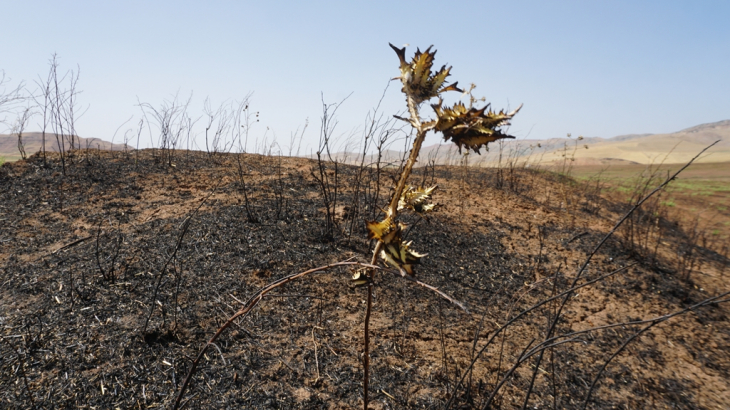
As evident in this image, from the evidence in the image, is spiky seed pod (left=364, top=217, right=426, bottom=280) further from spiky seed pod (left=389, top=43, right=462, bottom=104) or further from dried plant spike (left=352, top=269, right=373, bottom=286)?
spiky seed pod (left=389, top=43, right=462, bottom=104)

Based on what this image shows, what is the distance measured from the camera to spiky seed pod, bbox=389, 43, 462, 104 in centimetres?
62

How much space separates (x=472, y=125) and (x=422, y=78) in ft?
0.45

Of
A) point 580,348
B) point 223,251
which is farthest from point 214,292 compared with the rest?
point 580,348

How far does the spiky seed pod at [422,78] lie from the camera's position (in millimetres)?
624

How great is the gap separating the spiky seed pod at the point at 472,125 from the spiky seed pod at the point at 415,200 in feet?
0.44

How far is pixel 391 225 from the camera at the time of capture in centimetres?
63

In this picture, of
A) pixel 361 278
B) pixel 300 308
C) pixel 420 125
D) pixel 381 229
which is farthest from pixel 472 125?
pixel 300 308

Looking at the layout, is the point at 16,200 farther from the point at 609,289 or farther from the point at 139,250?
the point at 609,289

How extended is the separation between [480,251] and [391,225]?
11.7ft

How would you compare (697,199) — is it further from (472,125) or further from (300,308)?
(472,125)

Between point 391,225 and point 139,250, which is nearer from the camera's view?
point 391,225

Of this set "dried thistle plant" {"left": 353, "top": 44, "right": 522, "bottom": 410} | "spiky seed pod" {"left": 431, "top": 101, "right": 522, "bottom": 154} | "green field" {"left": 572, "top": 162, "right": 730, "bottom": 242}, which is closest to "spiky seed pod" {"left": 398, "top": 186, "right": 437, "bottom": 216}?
"dried thistle plant" {"left": 353, "top": 44, "right": 522, "bottom": 410}

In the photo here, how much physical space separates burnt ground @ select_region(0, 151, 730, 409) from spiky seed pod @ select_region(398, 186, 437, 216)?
1.74 ft

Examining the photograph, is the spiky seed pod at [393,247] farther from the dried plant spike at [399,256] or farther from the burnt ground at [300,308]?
the burnt ground at [300,308]
